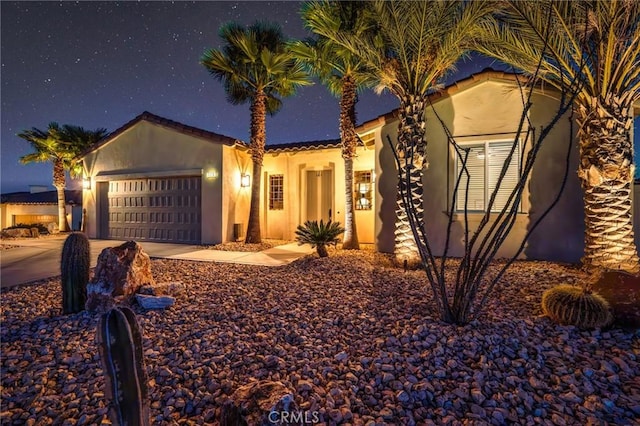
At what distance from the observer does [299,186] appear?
11602 millimetres

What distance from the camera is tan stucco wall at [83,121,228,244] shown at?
10.0 metres

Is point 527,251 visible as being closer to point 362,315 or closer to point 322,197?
point 362,315

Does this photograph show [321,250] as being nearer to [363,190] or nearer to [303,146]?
[363,190]

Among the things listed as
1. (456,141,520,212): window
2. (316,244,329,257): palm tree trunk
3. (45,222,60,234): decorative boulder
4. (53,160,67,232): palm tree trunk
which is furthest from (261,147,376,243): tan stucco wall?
(45,222,60,234): decorative boulder

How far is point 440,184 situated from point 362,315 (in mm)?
5248

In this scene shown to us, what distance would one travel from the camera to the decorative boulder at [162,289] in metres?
4.16

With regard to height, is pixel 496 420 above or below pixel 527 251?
below

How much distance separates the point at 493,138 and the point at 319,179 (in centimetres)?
598

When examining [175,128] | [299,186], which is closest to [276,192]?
Result: [299,186]

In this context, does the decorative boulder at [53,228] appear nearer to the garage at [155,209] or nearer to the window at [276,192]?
the garage at [155,209]

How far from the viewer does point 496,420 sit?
6.34 ft

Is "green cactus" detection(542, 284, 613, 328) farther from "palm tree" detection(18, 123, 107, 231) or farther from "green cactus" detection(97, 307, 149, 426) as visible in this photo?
"palm tree" detection(18, 123, 107, 231)

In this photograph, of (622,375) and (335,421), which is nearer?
(335,421)

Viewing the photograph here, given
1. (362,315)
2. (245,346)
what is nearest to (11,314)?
(245,346)
